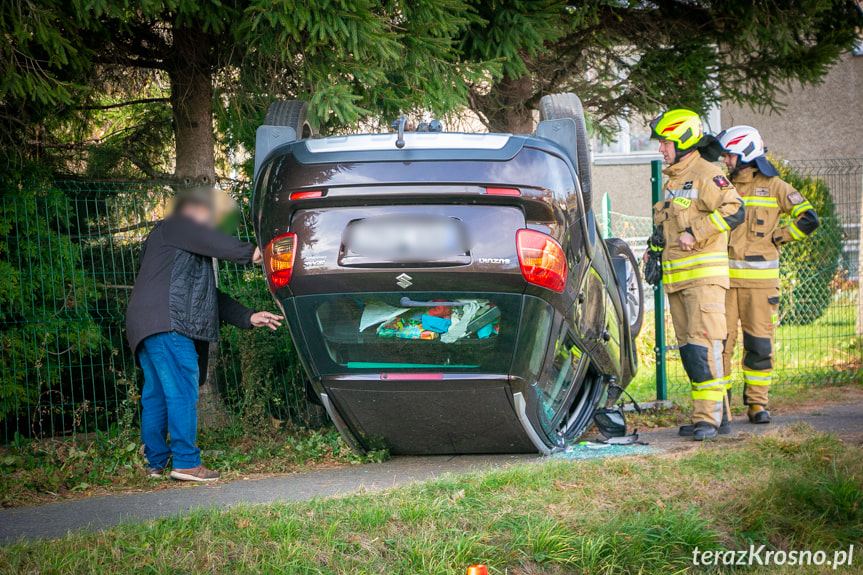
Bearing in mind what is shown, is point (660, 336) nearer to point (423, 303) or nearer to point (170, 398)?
point (423, 303)

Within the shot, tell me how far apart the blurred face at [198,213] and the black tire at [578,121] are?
6.80 feet

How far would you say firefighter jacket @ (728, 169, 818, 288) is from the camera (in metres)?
6.12

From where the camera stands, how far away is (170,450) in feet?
16.5

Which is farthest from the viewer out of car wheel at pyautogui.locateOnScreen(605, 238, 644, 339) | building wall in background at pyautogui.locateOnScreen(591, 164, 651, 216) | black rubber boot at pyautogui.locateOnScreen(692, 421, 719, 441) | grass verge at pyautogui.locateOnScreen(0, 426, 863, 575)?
building wall in background at pyautogui.locateOnScreen(591, 164, 651, 216)

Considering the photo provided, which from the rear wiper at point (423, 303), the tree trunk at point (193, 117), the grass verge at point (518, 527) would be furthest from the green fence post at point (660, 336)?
the tree trunk at point (193, 117)

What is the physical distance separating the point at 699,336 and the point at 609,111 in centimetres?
368

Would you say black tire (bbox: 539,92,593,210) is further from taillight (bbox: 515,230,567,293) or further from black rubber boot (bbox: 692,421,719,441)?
black rubber boot (bbox: 692,421,719,441)

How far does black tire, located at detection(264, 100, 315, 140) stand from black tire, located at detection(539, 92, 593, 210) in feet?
4.60

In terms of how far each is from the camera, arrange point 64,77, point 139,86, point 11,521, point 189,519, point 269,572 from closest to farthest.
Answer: point 269,572
point 189,519
point 11,521
point 64,77
point 139,86

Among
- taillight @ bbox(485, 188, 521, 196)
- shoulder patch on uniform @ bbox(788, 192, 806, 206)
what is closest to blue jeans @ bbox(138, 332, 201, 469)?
taillight @ bbox(485, 188, 521, 196)

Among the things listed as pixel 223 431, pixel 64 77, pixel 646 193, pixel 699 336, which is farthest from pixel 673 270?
pixel 646 193

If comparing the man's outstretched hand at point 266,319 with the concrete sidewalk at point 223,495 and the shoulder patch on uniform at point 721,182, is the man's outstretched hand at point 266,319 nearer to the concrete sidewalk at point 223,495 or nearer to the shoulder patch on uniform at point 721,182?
the concrete sidewalk at point 223,495

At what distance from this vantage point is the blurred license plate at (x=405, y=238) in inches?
157

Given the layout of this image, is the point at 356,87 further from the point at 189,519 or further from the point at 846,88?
the point at 846,88
